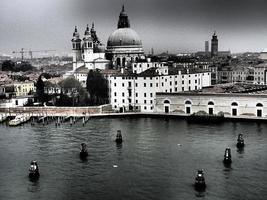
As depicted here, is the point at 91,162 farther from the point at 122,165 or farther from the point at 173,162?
the point at 173,162

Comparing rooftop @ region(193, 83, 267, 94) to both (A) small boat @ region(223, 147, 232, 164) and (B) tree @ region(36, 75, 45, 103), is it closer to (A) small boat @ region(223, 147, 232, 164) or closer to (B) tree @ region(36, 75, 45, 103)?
(B) tree @ region(36, 75, 45, 103)

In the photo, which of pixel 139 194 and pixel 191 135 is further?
pixel 191 135

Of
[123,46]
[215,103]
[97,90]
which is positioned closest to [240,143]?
[215,103]

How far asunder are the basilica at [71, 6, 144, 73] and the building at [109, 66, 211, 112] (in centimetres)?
698

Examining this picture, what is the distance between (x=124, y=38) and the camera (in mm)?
30500

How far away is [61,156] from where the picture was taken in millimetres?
13086

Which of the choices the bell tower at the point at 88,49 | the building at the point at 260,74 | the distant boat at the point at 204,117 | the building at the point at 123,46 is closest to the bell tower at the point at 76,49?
the bell tower at the point at 88,49

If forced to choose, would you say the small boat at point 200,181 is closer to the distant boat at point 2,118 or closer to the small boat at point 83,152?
the small boat at point 83,152

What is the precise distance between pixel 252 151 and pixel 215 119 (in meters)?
5.33

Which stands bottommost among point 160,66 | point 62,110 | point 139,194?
point 139,194

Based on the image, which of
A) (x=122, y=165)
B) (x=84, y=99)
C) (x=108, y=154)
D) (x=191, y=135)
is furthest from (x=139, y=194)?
(x=84, y=99)

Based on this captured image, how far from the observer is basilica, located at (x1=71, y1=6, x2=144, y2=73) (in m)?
29.7

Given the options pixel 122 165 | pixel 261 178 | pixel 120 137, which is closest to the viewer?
pixel 261 178

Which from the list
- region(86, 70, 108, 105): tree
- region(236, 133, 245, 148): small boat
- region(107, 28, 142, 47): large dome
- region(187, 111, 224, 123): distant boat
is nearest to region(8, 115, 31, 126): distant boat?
region(86, 70, 108, 105): tree
